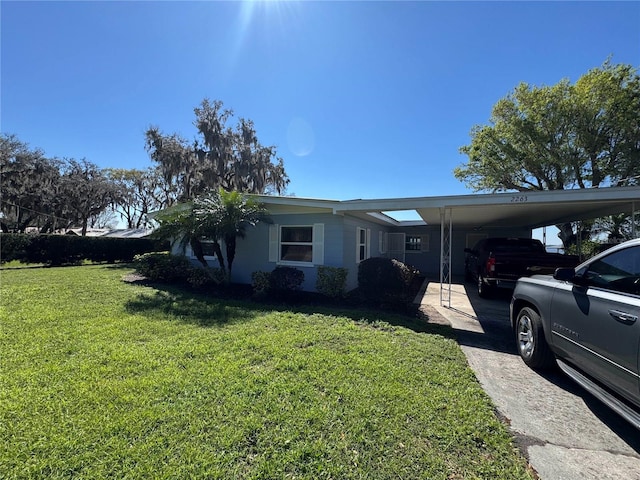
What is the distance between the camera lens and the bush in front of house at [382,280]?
26.6 ft

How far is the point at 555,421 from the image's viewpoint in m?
2.80

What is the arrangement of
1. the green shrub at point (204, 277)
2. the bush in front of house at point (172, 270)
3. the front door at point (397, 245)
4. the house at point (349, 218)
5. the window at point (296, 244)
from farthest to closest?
the front door at point (397, 245), the bush in front of house at point (172, 270), the window at point (296, 244), the green shrub at point (204, 277), the house at point (349, 218)

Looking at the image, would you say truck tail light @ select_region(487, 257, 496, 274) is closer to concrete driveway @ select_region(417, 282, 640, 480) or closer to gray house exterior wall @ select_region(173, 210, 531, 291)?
concrete driveway @ select_region(417, 282, 640, 480)

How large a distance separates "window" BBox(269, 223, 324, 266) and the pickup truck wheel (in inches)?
226

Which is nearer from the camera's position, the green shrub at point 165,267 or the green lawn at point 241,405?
the green lawn at point 241,405

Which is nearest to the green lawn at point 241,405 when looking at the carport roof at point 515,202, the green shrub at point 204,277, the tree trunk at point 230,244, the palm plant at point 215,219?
the carport roof at point 515,202

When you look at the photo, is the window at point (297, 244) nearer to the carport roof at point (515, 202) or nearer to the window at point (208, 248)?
the carport roof at point (515, 202)

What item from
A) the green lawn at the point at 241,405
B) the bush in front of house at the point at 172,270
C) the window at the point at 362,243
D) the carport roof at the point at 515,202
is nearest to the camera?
the green lawn at the point at 241,405

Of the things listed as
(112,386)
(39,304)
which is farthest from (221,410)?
(39,304)

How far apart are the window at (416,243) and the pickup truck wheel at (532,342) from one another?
42.1ft

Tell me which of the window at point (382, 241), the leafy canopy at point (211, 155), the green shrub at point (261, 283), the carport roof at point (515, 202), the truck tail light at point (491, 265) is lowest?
the green shrub at point (261, 283)

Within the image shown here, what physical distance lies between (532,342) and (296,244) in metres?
7.00

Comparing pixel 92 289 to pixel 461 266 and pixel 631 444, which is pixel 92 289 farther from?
pixel 461 266

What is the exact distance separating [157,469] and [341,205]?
713 cm
